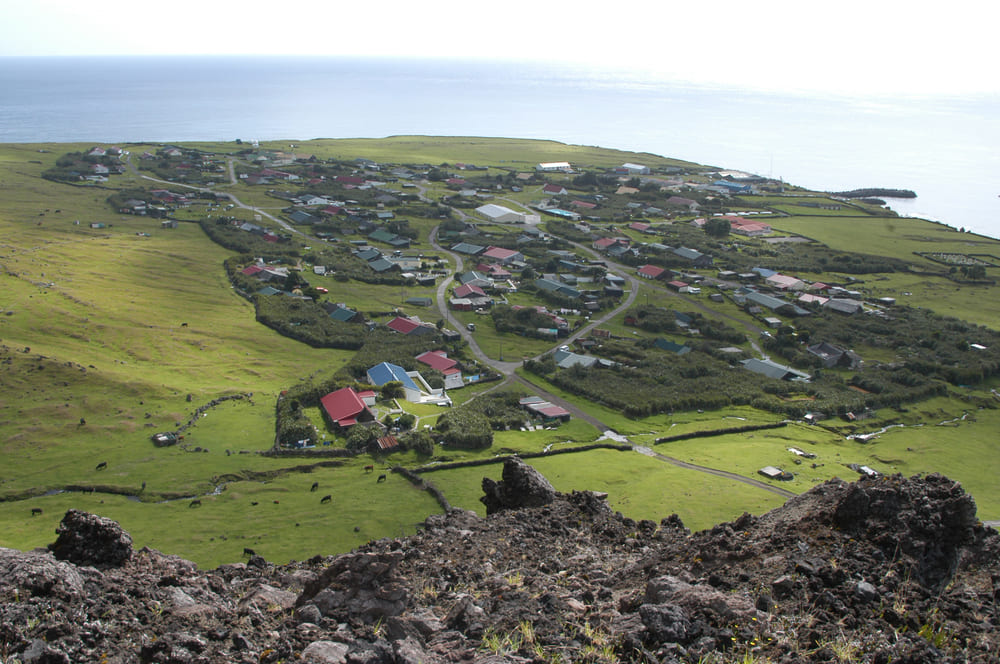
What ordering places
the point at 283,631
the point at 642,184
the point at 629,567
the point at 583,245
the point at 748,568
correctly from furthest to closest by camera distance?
the point at 642,184
the point at 583,245
the point at 629,567
the point at 748,568
the point at 283,631

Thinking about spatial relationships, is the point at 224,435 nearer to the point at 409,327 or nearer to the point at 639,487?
the point at 409,327

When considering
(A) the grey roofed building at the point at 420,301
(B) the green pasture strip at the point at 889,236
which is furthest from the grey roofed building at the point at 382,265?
(B) the green pasture strip at the point at 889,236

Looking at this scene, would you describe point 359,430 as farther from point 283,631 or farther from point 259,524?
point 283,631

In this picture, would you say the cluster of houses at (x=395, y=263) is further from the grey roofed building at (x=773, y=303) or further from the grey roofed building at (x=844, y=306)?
the grey roofed building at (x=844, y=306)

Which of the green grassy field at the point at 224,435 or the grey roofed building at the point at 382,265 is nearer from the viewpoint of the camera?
the green grassy field at the point at 224,435

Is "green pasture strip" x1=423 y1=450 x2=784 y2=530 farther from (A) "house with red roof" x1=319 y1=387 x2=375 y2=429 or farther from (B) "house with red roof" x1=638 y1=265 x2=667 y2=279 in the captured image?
(B) "house with red roof" x1=638 y1=265 x2=667 y2=279

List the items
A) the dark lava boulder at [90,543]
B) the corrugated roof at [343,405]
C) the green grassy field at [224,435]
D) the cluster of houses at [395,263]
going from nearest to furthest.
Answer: the dark lava boulder at [90,543] < the green grassy field at [224,435] < the corrugated roof at [343,405] < the cluster of houses at [395,263]

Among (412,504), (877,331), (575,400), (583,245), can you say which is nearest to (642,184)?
(583,245)
